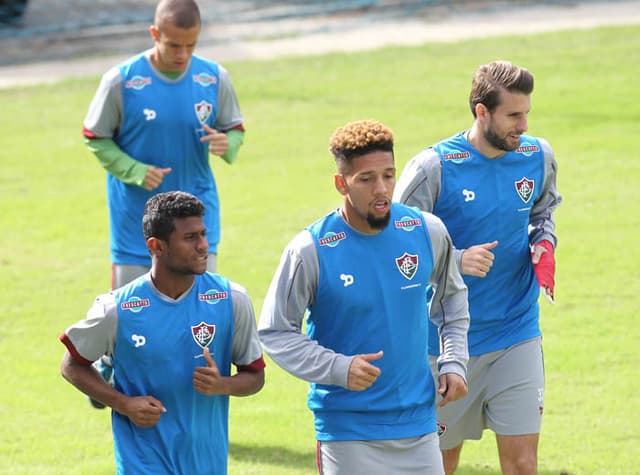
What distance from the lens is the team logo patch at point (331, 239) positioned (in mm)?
6270

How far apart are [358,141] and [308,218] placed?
9.89m

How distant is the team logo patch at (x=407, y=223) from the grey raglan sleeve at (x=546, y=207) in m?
1.44

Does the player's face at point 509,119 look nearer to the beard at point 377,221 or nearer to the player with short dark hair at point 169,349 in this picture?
the beard at point 377,221

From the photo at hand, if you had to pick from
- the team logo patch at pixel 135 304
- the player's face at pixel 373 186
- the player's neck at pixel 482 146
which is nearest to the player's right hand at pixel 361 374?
the player's face at pixel 373 186

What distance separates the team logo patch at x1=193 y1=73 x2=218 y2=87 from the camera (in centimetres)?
938

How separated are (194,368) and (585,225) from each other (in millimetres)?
9640

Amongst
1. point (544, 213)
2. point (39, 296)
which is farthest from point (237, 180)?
point (544, 213)

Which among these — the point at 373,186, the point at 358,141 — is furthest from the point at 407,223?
the point at 358,141

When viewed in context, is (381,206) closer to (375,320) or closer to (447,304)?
(375,320)

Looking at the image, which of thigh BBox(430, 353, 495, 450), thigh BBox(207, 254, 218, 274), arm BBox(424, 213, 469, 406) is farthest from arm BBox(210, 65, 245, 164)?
arm BBox(424, 213, 469, 406)

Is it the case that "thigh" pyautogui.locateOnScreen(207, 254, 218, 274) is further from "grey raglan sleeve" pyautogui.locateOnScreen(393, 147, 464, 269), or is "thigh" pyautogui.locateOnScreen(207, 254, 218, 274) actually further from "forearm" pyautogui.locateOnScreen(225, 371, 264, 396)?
"forearm" pyautogui.locateOnScreen(225, 371, 264, 396)

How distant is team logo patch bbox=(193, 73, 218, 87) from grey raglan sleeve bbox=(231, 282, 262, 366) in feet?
10.8

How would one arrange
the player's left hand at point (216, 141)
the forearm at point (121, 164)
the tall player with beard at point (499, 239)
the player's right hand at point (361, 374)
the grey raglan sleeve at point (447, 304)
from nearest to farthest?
the player's right hand at point (361, 374), the grey raglan sleeve at point (447, 304), the tall player with beard at point (499, 239), the forearm at point (121, 164), the player's left hand at point (216, 141)

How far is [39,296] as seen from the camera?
13750 mm
